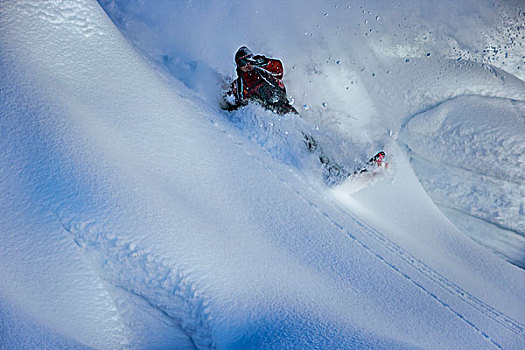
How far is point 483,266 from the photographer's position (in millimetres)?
1233

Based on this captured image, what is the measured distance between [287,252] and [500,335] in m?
0.61

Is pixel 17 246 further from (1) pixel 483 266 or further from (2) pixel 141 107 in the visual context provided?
(1) pixel 483 266

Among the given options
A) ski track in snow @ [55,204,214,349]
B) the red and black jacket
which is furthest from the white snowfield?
the red and black jacket

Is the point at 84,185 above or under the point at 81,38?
under

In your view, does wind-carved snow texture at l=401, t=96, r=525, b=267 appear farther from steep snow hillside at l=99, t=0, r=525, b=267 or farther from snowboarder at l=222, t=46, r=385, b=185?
snowboarder at l=222, t=46, r=385, b=185

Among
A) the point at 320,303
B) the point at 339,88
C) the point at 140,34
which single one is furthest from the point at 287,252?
the point at 140,34

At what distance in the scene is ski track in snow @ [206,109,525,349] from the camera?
100 centimetres

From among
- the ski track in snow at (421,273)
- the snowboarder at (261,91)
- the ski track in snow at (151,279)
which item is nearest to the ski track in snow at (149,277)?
the ski track in snow at (151,279)

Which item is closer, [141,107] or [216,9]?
[141,107]

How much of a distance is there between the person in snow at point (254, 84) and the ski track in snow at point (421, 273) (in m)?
0.26

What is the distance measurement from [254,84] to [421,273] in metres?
0.88

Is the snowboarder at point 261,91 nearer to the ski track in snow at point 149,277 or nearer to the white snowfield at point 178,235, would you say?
the white snowfield at point 178,235

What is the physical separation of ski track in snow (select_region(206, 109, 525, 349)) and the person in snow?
0.86ft

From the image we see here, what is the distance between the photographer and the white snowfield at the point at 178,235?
0.77m
